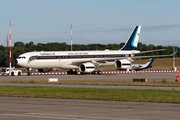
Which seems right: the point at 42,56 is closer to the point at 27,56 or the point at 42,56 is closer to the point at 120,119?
the point at 27,56

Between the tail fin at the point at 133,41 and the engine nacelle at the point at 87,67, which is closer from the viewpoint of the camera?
the engine nacelle at the point at 87,67

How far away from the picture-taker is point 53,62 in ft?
211

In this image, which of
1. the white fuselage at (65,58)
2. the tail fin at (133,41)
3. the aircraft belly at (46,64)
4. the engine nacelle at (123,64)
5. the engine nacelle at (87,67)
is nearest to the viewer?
the white fuselage at (65,58)

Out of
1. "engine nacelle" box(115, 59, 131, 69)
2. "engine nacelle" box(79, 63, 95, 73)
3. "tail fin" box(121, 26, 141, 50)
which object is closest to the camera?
"engine nacelle" box(79, 63, 95, 73)

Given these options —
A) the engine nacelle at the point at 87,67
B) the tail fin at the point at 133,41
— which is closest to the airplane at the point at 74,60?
the engine nacelle at the point at 87,67

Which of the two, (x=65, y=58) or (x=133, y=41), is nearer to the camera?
(x=65, y=58)

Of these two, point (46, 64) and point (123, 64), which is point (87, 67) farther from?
point (46, 64)

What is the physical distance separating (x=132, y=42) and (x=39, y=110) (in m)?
59.0

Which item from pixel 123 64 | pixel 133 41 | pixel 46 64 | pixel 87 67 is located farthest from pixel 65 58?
pixel 133 41

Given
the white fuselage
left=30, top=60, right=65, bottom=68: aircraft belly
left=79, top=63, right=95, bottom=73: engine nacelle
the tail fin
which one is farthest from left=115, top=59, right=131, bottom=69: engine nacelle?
left=30, top=60, right=65, bottom=68: aircraft belly

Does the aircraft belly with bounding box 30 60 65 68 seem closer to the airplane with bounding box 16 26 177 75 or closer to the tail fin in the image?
the airplane with bounding box 16 26 177 75

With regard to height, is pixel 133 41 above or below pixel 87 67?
above

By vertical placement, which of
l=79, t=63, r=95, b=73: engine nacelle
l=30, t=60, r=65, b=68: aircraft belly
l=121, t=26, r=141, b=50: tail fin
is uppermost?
l=121, t=26, r=141, b=50: tail fin

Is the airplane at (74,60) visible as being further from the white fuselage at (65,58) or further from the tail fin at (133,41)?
the tail fin at (133,41)
